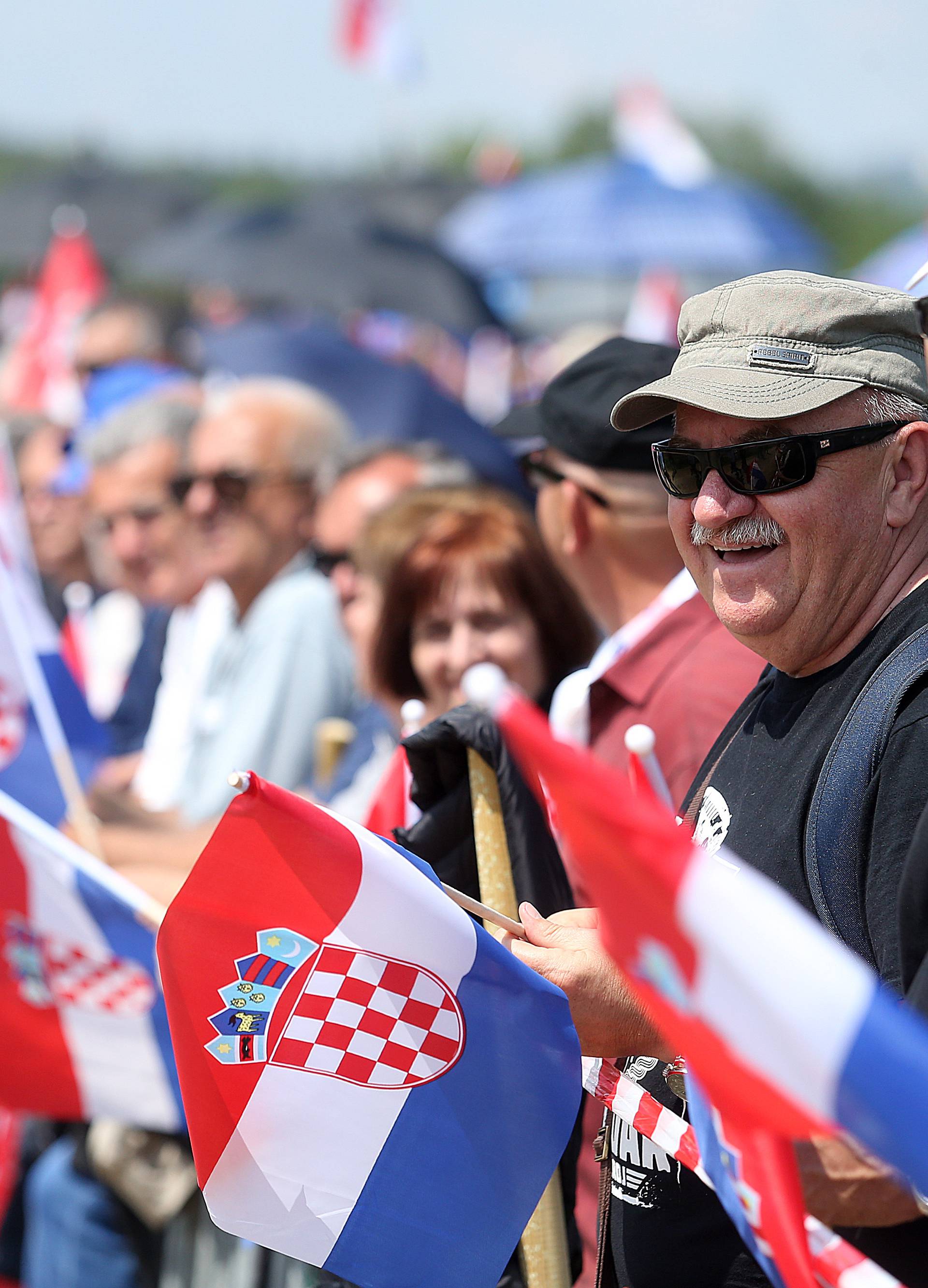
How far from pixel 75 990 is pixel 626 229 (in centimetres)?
1053

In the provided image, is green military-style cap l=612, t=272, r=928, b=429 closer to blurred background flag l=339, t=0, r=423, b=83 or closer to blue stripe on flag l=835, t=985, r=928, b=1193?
blue stripe on flag l=835, t=985, r=928, b=1193

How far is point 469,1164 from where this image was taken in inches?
71.8

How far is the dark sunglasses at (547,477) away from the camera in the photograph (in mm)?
2904

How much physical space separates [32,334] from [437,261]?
313cm

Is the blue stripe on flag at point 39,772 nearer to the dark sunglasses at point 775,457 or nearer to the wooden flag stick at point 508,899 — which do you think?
the wooden flag stick at point 508,899

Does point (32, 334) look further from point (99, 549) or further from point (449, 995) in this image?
point (449, 995)

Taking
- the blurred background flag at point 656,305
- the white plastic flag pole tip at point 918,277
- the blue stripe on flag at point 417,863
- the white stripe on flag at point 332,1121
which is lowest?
the blurred background flag at point 656,305

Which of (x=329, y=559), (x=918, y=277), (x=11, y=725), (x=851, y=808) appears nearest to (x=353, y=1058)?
(x=851, y=808)

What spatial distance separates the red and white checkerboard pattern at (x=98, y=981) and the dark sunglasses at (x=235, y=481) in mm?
1830

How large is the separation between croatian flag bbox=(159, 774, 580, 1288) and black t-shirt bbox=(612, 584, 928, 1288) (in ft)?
0.45

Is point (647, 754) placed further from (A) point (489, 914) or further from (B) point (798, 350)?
(B) point (798, 350)

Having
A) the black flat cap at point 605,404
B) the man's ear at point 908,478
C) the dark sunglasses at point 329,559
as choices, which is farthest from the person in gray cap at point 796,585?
the dark sunglasses at point 329,559

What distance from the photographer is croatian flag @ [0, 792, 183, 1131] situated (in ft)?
10.4

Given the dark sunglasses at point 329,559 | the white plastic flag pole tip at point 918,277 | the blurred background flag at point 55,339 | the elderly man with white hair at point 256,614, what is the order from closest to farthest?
the white plastic flag pole tip at point 918,277, the elderly man with white hair at point 256,614, the dark sunglasses at point 329,559, the blurred background flag at point 55,339
